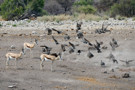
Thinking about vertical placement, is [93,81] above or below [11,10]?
below

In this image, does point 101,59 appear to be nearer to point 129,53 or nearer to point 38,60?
point 129,53

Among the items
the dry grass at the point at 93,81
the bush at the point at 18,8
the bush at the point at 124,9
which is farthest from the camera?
the bush at the point at 124,9

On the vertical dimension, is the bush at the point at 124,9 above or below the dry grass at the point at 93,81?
above

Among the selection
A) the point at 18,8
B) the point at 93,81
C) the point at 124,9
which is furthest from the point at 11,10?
the point at 93,81

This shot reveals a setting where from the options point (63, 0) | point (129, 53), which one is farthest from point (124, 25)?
point (63, 0)

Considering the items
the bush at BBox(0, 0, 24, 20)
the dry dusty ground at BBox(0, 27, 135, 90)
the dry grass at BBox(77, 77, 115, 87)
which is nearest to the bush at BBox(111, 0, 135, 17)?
the bush at BBox(0, 0, 24, 20)

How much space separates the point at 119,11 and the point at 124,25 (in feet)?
42.0

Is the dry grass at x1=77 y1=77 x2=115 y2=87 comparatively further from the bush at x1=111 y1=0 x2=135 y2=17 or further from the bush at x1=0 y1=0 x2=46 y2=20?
the bush at x1=111 y1=0 x2=135 y2=17

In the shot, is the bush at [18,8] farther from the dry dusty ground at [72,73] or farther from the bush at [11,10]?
the dry dusty ground at [72,73]

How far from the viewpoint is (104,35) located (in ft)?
80.0

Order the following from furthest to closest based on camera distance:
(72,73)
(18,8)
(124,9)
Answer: (124,9) < (18,8) < (72,73)

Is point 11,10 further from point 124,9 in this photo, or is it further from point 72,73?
point 72,73

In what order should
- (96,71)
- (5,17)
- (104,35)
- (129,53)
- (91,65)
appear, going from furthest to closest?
(5,17) < (104,35) < (129,53) < (91,65) < (96,71)

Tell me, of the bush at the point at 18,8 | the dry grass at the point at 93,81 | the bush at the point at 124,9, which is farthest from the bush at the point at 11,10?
the dry grass at the point at 93,81
